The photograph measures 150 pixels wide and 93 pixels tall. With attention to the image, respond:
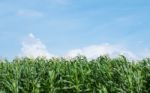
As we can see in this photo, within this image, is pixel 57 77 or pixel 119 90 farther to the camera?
pixel 57 77

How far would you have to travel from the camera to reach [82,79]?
41.2ft

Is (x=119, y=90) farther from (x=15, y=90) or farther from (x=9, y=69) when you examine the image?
(x=9, y=69)

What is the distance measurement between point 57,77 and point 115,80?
1630 millimetres

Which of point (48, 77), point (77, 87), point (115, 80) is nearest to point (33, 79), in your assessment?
point (48, 77)

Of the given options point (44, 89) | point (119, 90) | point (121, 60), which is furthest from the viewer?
point (121, 60)

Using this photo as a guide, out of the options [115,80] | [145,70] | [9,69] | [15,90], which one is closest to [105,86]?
[115,80]

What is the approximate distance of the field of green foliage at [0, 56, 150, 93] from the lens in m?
11.8

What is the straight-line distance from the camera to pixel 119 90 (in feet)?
38.2

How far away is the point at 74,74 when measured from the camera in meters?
12.6

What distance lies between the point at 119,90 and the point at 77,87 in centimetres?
113

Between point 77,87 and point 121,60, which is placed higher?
point 121,60

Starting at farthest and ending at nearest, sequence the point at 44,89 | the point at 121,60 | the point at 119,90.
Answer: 1. the point at 121,60
2. the point at 44,89
3. the point at 119,90

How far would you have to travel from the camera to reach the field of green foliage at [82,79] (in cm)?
1179

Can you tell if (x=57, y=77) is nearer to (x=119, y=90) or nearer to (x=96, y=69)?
(x=96, y=69)
